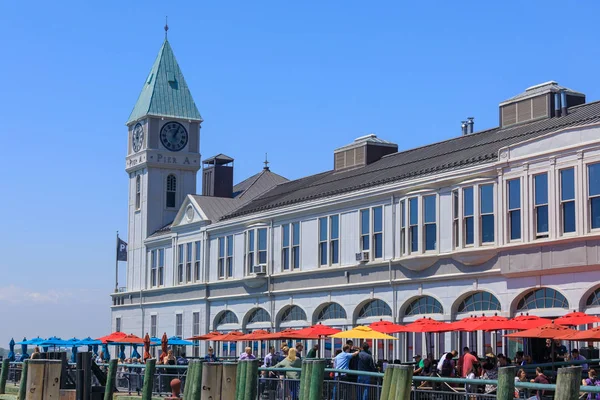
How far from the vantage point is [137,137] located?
74.7 meters

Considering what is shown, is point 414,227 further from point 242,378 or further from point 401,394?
point 401,394

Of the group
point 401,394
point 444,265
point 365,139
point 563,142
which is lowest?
point 401,394

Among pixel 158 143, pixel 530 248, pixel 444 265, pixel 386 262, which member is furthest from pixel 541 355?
pixel 158 143

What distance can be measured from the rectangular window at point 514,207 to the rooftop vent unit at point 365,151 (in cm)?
1763

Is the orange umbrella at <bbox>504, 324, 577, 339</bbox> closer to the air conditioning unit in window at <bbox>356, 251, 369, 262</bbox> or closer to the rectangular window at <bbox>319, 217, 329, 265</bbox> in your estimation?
the air conditioning unit in window at <bbox>356, 251, 369, 262</bbox>

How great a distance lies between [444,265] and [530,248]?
516 cm

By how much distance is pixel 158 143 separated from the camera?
73125mm

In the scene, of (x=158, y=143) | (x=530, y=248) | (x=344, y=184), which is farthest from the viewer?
(x=158, y=143)

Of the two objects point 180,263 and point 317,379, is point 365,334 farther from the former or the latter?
point 180,263

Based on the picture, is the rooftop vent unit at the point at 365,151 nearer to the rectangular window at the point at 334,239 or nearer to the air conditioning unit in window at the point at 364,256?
the rectangular window at the point at 334,239

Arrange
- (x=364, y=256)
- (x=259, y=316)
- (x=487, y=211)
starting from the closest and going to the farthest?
(x=487, y=211) < (x=364, y=256) < (x=259, y=316)

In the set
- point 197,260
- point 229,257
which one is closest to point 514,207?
point 229,257

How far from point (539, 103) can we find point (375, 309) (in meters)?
10.9

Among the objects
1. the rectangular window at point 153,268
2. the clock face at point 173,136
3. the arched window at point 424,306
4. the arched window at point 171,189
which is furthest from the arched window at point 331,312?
the clock face at point 173,136
